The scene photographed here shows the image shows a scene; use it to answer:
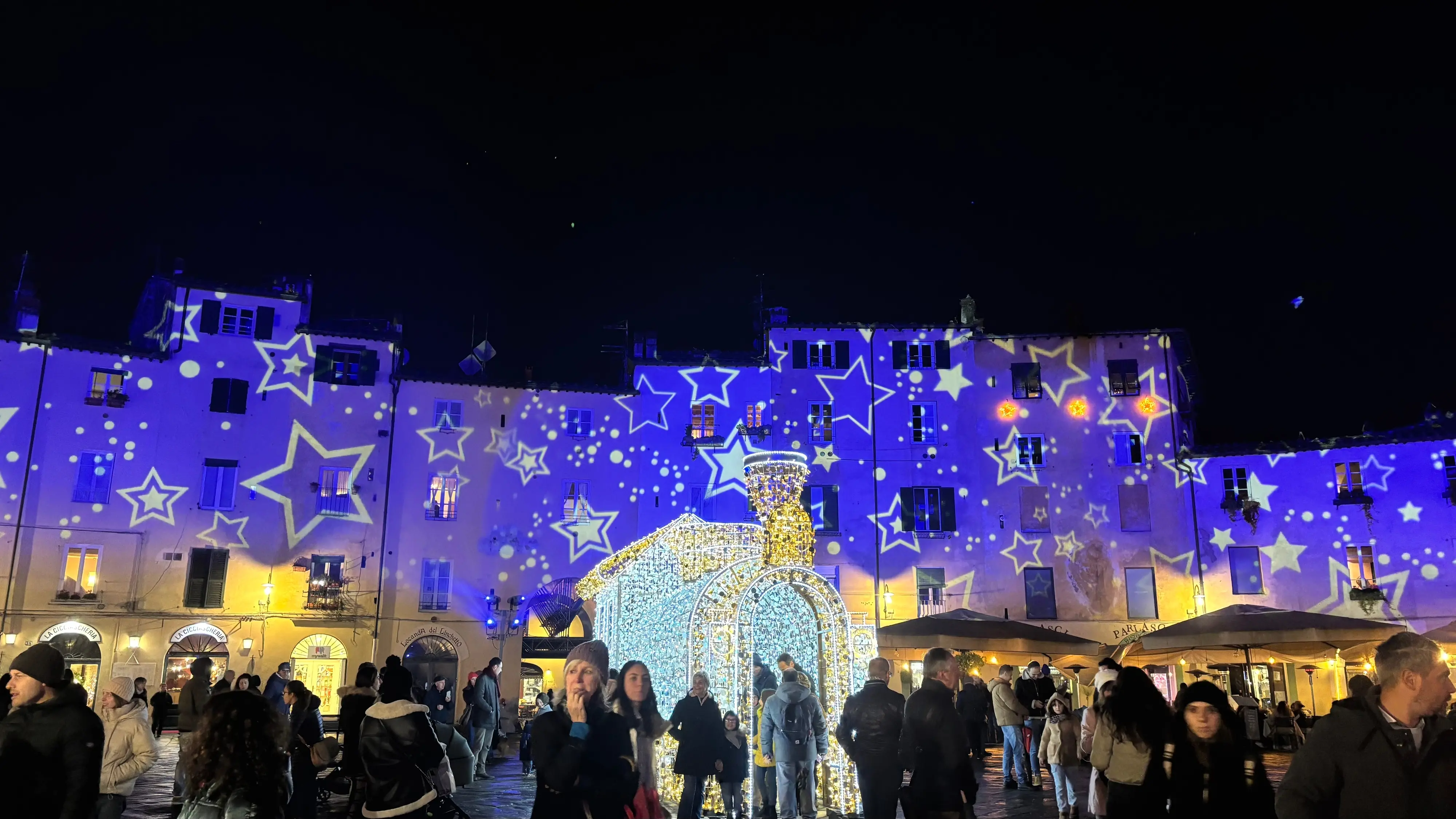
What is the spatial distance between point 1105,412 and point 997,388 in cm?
327

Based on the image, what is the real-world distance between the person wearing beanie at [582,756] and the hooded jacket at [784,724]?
554 centimetres

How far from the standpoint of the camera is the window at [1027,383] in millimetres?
32969

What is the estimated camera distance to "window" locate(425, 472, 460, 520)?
103 ft

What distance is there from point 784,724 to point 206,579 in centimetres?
Answer: 2325

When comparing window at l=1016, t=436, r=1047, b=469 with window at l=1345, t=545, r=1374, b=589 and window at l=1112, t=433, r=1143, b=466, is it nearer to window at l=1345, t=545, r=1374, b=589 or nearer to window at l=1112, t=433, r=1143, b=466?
window at l=1112, t=433, r=1143, b=466

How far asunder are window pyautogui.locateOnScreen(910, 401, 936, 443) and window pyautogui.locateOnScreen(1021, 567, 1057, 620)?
4.90 meters

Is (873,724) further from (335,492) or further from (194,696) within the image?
(335,492)

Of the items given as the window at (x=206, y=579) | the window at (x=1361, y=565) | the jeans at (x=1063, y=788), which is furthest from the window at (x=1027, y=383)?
the window at (x=206, y=579)

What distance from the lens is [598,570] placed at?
18.2m

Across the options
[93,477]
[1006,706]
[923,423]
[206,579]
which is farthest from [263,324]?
[1006,706]

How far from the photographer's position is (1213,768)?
596 cm

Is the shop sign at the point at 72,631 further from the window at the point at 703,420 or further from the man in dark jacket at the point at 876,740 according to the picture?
the man in dark jacket at the point at 876,740

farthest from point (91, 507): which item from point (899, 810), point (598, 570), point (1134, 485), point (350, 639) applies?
point (1134, 485)

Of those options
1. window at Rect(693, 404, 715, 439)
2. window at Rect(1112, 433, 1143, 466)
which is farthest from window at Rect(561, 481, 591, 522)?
window at Rect(1112, 433, 1143, 466)
